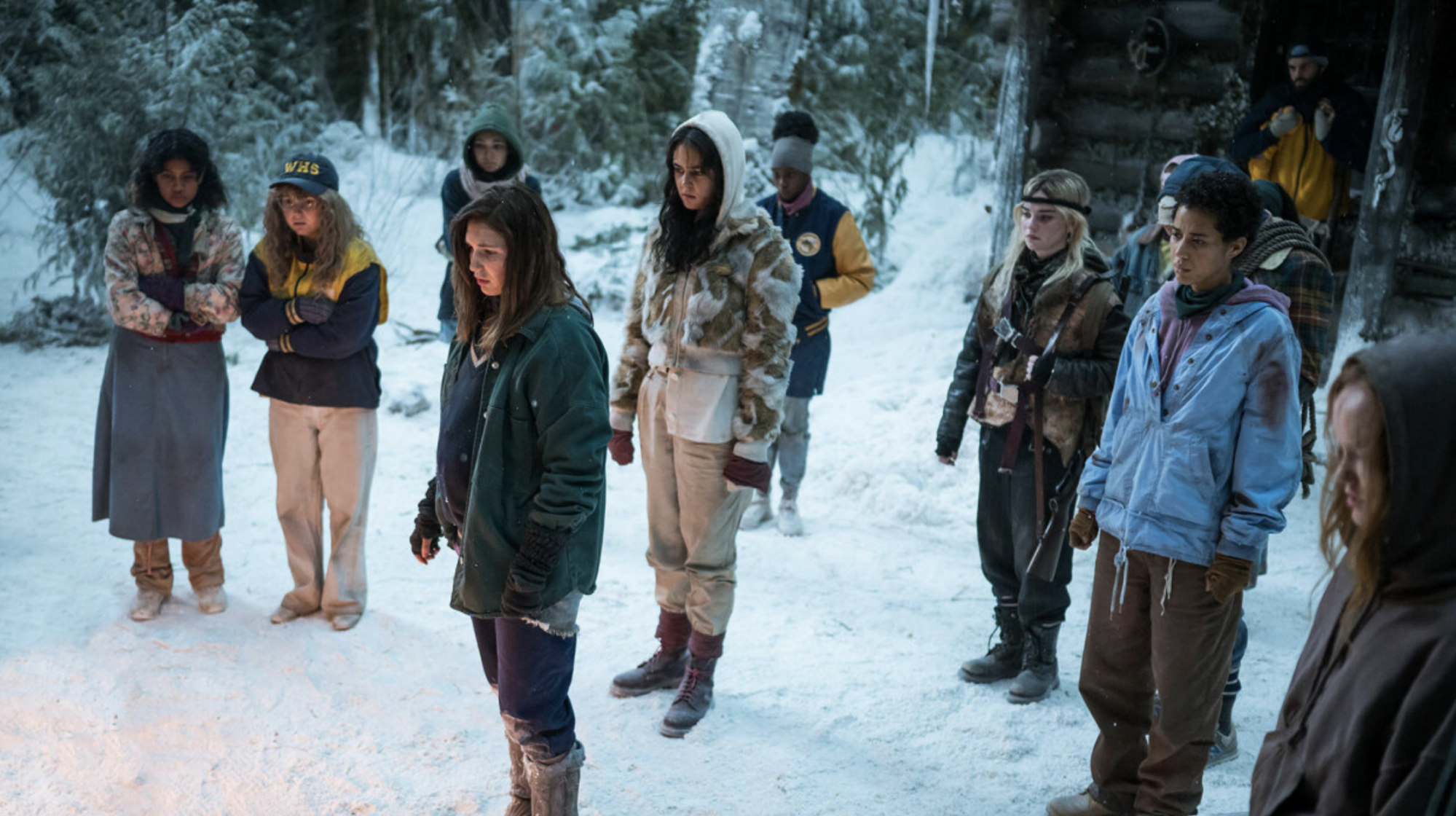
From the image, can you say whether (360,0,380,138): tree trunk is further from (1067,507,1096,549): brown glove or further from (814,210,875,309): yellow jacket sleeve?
(1067,507,1096,549): brown glove

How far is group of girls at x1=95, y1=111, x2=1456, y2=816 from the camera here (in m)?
1.76

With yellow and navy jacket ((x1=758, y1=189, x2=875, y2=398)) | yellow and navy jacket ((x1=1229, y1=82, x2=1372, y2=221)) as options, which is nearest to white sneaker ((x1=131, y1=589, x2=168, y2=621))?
yellow and navy jacket ((x1=758, y1=189, x2=875, y2=398))

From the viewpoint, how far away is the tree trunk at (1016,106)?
812cm

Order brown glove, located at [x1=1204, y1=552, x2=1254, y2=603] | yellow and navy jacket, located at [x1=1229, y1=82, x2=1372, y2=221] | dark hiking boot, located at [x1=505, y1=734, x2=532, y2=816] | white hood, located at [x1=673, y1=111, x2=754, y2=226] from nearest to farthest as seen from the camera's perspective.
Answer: brown glove, located at [x1=1204, y1=552, x2=1254, y2=603], dark hiking boot, located at [x1=505, y1=734, x2=532, y2=816], white hood, located at [x1=673, y1=111, x2=754, y2=226], yellow and navy jacket, located at [x1=1229, y1=82, x2=1372, y2=221]

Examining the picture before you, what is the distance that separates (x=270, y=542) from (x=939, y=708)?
3.35m

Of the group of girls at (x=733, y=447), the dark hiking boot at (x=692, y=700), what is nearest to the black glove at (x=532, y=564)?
the group of girls at (x=733, y=447)

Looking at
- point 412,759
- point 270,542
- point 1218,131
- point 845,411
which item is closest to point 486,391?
point 412,759

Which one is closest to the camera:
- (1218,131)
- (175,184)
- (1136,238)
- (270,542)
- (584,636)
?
(175,184)

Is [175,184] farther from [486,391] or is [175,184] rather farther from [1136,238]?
[1136,238]

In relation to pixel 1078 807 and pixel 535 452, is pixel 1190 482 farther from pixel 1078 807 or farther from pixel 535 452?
pixel 535 452

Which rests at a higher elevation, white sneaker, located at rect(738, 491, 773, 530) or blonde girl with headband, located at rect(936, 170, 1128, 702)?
blonde girl with headband, located at rect(936, 170, 1128, 702)

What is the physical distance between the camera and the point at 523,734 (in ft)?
9.94

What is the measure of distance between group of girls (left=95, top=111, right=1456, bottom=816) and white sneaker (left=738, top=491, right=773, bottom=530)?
1873 millimetres

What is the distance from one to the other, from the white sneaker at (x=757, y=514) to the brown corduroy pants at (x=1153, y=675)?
2867mm
